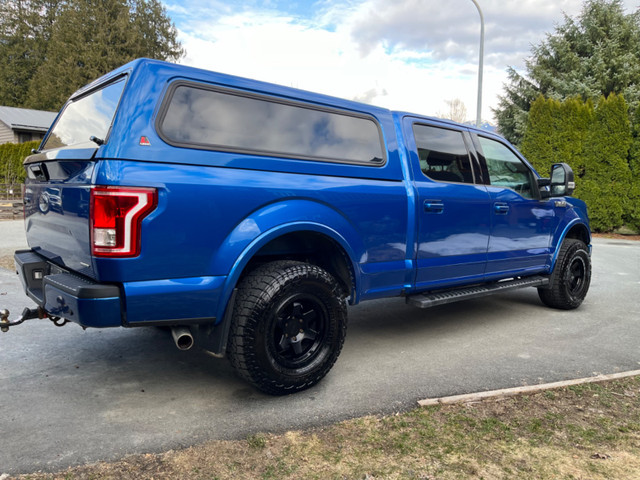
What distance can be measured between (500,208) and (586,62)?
21358 mm

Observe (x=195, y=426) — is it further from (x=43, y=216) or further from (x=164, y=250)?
(x=43, y=216)

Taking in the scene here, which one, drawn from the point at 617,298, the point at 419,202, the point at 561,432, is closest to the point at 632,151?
the point at 617,298

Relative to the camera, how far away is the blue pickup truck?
101 inches

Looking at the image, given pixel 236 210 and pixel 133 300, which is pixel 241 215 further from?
pixel 133 300

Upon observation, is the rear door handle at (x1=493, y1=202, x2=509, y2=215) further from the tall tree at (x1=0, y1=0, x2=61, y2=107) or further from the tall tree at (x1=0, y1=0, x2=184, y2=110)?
the tall tree at (x1=0, y1=0, x2=61, y2=107)

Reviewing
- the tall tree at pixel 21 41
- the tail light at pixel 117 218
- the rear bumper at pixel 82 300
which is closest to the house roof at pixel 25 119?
the tall tree at pixel 21 41

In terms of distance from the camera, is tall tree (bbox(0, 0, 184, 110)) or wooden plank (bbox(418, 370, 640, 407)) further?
tall tree (bbox(0, 0, 184, 110))

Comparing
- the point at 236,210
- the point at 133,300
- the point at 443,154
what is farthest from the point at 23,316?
the point at 443,154

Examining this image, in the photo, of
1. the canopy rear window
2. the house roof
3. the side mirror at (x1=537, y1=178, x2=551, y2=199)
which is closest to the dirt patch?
the canopy rear window

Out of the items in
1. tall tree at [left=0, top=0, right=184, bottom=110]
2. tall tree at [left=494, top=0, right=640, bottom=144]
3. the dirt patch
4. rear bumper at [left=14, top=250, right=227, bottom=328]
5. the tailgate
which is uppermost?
tall tree at [left=0, top=0, right=184, bottom=110]

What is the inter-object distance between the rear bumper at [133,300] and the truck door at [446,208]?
6.02 ft

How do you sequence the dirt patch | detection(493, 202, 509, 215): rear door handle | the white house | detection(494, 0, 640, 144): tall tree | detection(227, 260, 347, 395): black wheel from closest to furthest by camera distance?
the dirt patch → detection(227, 260, 347, 395): black wheel → detection(493, 202, 509, 215): rear door handle → detection(494, 0, 640, 144): tall tree → the white house

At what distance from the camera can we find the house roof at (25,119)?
29.8 metres

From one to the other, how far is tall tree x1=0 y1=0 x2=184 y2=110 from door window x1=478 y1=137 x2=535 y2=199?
132 ft
